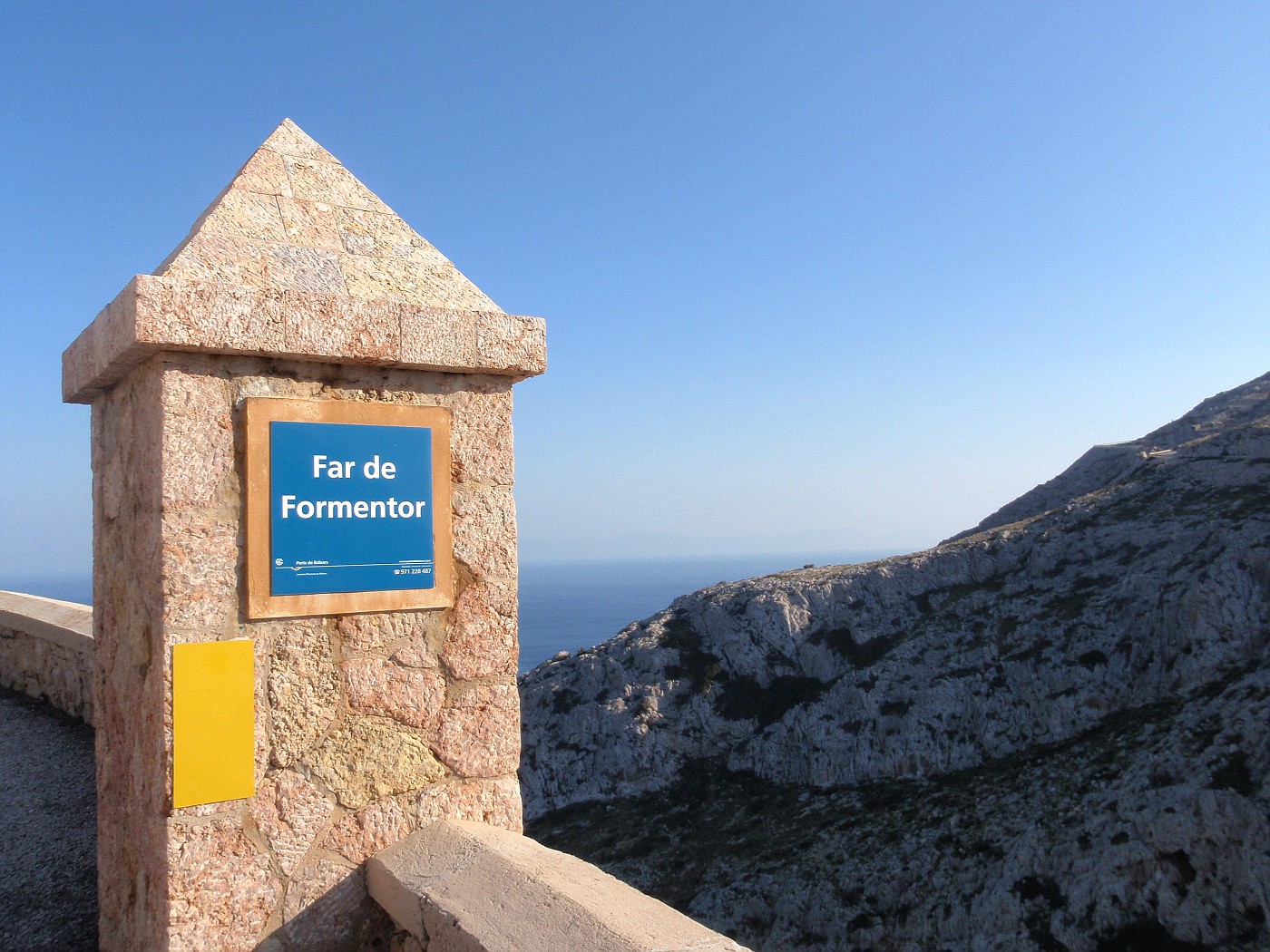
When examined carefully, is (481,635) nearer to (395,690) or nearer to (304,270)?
(395,690)

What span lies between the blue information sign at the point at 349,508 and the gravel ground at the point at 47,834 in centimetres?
183

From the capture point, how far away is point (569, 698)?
97.2 ft

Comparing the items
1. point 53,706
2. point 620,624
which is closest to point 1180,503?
point 53,706

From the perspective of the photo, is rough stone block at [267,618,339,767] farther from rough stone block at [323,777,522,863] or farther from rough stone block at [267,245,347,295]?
rough stone block at [267,245,347,295]

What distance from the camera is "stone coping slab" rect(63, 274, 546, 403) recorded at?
2.31 meters

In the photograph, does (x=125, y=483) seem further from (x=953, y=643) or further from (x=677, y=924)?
(x=953, y=643)

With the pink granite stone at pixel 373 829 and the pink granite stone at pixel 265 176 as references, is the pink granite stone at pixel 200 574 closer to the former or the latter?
the pink granite stone at pixel 373 829

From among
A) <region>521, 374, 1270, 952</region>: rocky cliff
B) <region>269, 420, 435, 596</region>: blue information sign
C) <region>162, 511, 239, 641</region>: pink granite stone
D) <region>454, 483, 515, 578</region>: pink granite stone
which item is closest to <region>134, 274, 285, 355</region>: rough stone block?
<region>269, 420, 435, 596</region>: blue information sign

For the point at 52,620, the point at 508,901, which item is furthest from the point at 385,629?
the point at 52,620

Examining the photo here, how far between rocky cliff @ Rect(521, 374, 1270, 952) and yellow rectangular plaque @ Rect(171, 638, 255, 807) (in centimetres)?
1908

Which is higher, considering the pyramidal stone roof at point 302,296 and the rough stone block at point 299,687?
the pyramidal stone roof at point 302,296

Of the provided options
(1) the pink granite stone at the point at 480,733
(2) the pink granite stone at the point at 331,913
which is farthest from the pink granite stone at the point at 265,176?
(2) the pink granite stone at the point at 331,913

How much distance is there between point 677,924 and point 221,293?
2.07 meters

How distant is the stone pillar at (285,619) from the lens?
92.2 inches
